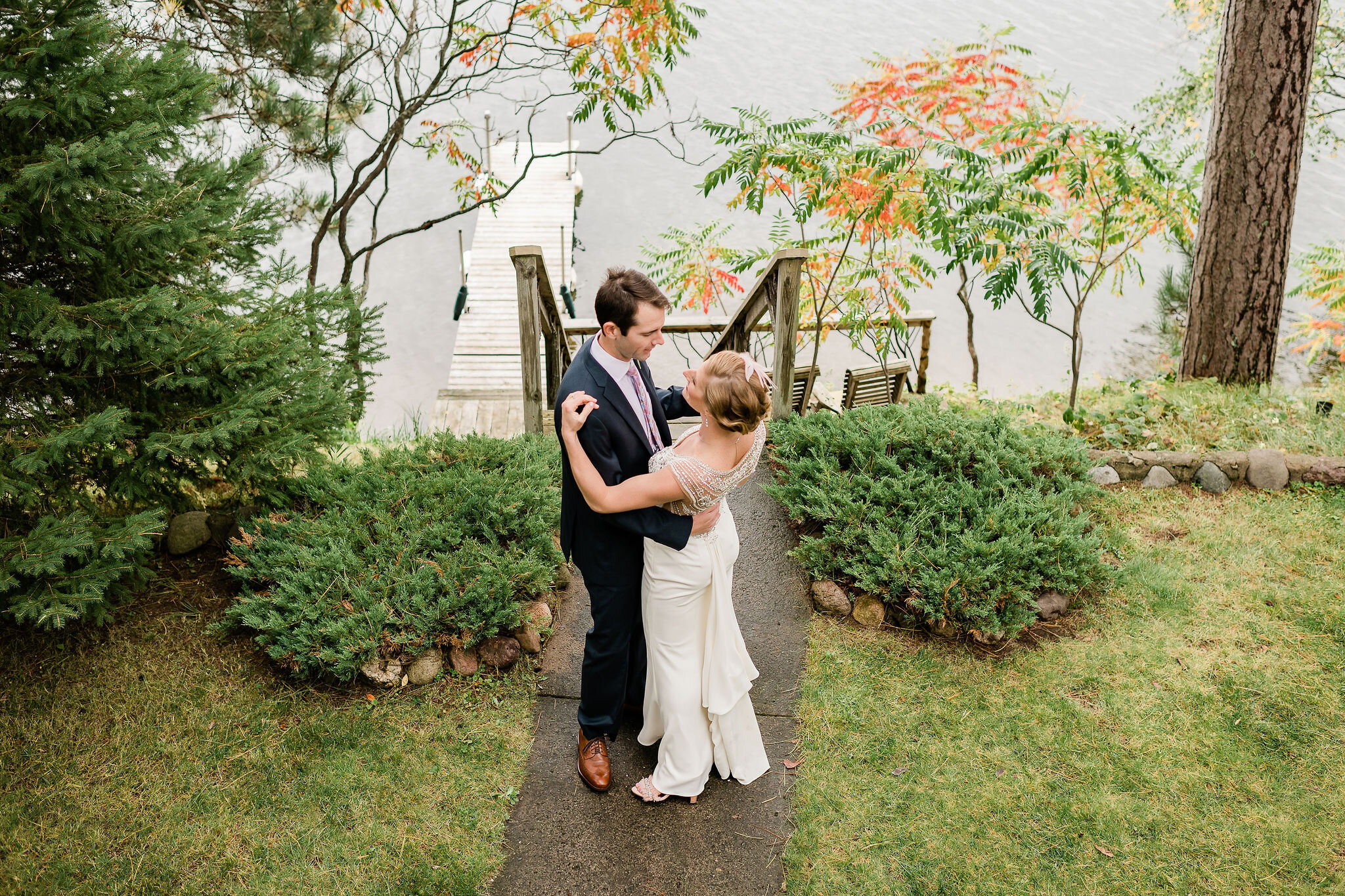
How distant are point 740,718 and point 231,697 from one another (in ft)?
8.29

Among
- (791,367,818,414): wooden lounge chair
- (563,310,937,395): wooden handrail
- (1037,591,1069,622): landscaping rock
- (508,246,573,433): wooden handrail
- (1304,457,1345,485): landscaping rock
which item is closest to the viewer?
(1037,591,1069,622): landscaping rock

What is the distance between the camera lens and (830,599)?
492 cm

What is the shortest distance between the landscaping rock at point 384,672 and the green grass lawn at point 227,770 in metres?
0.09

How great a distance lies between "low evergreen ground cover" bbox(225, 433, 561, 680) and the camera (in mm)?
4320

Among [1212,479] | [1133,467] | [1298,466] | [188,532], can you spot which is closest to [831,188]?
[1133,467]

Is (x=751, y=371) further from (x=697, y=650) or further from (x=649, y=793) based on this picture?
(x=649, y=793)

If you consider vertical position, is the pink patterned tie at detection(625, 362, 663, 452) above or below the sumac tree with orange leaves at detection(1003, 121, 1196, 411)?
below

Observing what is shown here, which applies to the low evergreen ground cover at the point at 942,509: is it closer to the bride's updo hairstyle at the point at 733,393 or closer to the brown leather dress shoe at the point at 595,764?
the brown leather dress shoe at the point at 595,764

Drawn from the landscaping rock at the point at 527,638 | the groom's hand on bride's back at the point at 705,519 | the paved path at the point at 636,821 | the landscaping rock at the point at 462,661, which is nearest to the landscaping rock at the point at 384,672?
the landscaping rock at the point at 462,661

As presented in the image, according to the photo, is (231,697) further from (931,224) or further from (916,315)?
(916,315)

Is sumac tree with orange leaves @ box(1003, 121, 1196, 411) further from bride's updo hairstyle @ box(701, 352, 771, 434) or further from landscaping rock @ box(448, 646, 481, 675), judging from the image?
landscaping rock @ box(448, 646, 481, 675)

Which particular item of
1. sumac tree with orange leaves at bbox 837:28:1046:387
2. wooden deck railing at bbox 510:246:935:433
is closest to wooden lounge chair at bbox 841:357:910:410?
sumac tree with orange leaves at bbox 837:28:1046:387

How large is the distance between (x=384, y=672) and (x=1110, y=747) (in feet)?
11.7

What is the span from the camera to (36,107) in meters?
3.61
